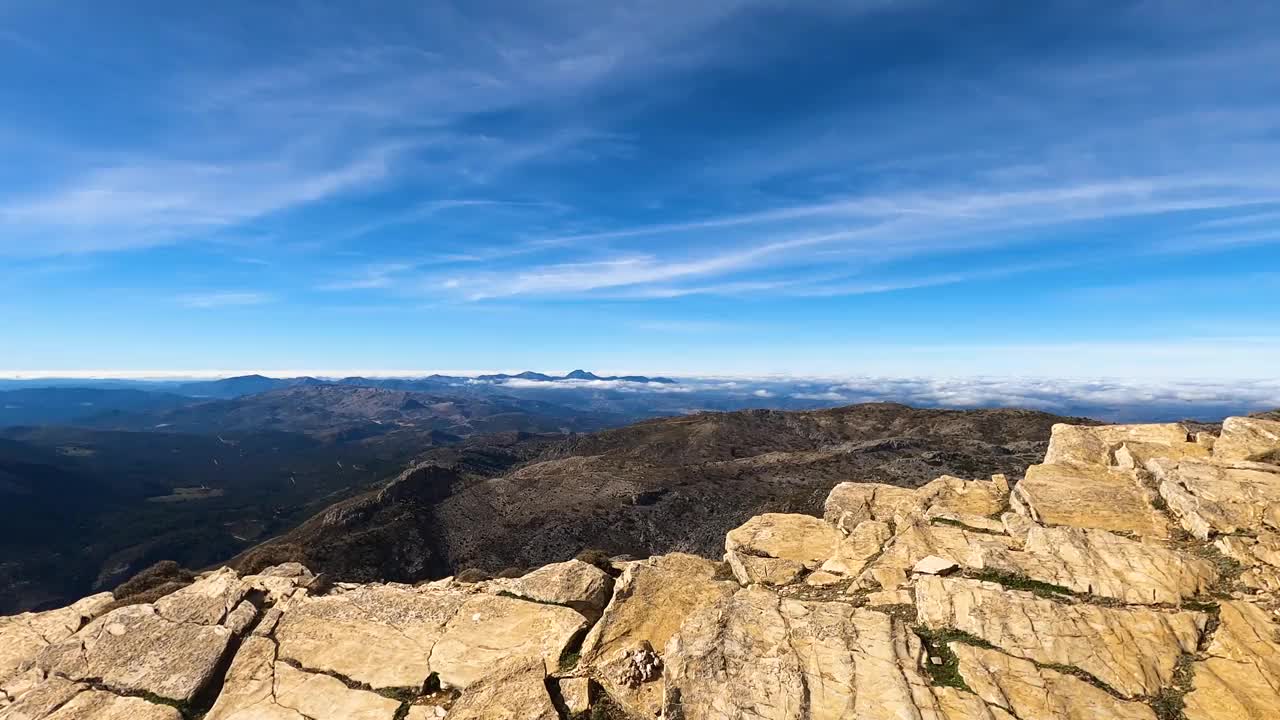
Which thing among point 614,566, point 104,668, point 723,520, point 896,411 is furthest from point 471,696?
point 896,411

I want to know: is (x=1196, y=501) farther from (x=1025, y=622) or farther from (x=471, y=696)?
(x=471, y=696)

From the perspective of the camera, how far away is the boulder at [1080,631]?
561 inches

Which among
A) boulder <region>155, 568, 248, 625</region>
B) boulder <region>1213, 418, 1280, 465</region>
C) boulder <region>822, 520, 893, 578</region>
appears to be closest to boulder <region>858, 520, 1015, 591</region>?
boulder <region>822, 520, 893, 578</region>

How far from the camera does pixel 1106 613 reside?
1602cm

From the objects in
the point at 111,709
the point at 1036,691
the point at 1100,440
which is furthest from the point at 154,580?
the point at 1100,440

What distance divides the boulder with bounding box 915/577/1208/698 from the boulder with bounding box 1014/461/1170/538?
5.86m

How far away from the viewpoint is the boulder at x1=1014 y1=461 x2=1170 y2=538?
20844 millimetres

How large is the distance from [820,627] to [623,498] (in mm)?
97411

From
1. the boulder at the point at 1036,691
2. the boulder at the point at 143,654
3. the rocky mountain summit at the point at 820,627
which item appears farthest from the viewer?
the boulder at the point at 143,654

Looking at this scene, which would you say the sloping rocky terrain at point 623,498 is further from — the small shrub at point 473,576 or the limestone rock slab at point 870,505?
the limestone rock slab at point 870,505

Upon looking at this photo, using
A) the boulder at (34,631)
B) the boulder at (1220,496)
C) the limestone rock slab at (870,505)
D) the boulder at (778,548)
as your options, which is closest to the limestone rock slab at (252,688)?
the boulder at (34,631)

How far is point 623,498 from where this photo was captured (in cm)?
11200

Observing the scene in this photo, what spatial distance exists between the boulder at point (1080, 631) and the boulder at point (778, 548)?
227 inches

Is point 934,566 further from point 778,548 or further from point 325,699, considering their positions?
Answer: point 325,699
